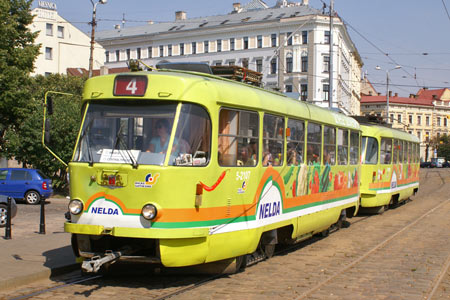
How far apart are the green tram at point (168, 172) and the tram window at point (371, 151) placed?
10810 mm

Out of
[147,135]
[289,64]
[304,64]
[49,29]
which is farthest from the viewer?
[289,64]

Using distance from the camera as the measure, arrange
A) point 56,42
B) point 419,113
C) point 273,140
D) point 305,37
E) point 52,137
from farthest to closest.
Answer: point 419,113
point 305,37
point 56,42
point 52,137
point 273,140

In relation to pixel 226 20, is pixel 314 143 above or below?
below

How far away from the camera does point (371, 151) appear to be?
20219 millimetres

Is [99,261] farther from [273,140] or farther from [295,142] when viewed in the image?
[295,142]

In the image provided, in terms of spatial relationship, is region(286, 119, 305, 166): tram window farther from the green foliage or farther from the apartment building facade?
the apartment building facade

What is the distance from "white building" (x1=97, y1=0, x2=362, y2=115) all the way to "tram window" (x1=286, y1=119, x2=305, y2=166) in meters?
52.2

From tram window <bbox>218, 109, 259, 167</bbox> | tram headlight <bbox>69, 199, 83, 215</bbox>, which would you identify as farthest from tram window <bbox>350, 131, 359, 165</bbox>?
tram headlight <bbox>69, 199, 83, 215</bbox>

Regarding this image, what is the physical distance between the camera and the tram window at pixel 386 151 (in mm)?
20688

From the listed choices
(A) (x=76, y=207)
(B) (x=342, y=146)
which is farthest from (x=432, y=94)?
(A) (x=76, y=207)

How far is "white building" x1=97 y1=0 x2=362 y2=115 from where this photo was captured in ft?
230

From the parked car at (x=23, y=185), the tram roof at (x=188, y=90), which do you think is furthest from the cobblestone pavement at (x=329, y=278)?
the parked car at (x=23, y=185)

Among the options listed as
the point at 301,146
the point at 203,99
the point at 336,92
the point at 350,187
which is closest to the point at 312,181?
the point at 301,146

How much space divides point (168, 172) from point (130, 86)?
1342 millimetres
